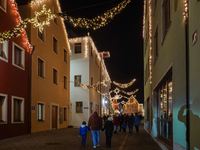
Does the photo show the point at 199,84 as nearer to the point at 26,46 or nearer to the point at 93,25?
the point at 93,25

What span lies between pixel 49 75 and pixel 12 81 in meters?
6.76

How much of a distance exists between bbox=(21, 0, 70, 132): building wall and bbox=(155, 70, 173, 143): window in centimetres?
884

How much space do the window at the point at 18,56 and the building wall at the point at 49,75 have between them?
1.66 metres

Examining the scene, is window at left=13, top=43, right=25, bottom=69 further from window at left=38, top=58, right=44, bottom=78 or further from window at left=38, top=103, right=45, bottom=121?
window at left=38, top=103, right=45, bottom=121

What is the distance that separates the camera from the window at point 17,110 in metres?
15.2

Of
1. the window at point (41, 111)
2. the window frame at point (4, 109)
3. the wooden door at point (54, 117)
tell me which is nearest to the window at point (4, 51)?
the window frame at point (4, 109)

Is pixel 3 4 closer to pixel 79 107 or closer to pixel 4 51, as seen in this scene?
pixel 4 51

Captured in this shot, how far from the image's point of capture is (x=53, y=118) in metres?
22.8

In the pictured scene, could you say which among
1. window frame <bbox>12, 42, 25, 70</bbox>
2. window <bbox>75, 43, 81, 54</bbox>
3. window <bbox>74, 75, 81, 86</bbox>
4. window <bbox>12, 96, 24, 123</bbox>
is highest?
window <bbox>75, 43, 81, 54</bbox>

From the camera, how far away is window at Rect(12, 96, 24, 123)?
15.2m

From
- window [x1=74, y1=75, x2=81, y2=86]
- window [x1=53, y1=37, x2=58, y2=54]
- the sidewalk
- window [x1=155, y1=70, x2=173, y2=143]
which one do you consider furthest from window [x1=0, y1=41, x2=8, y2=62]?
window [x1=74, y1=75, x2=81, y2=86]

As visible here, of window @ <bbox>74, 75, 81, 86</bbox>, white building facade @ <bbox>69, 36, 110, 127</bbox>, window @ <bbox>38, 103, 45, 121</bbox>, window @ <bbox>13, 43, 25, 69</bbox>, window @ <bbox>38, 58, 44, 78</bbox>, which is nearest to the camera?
window @ <bbox>13, 43, 25, 69</bbox>

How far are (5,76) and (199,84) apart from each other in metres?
11.7

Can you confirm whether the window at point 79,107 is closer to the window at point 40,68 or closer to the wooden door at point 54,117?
the wooden door at point 54,117
